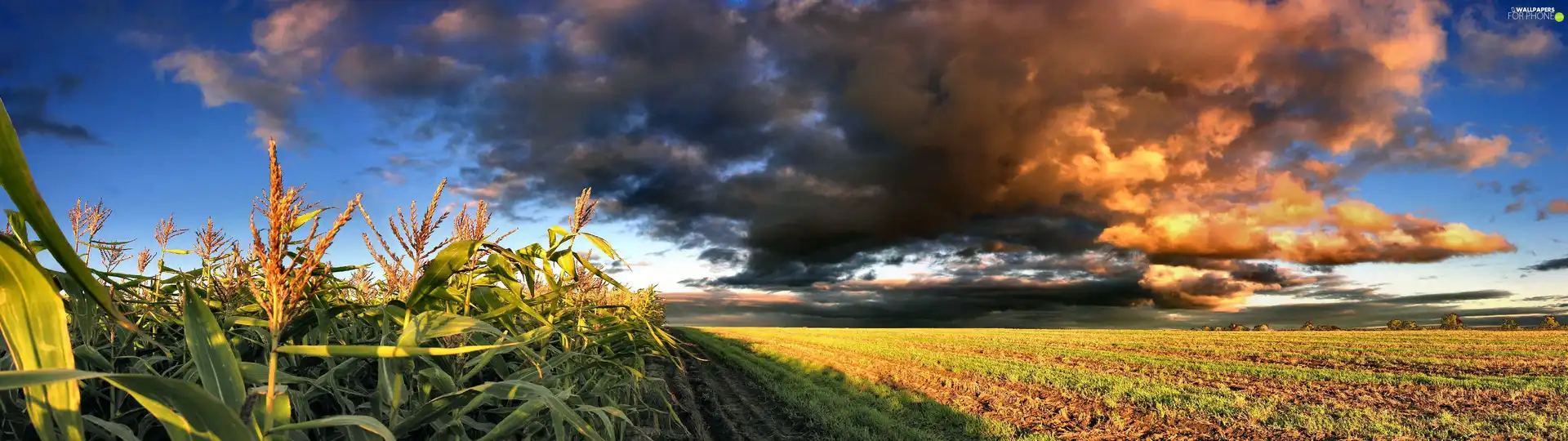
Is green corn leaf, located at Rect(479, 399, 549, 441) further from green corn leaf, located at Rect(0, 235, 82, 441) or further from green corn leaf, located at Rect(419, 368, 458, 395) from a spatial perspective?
green corn leaf, located at Rect(0, 235, 82, 441)

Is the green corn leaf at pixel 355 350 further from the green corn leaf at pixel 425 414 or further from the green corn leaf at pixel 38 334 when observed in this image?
the green corn leaf at pixel 425 414

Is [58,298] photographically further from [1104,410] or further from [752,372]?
[752,372]

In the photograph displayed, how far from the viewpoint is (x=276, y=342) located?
3.52 feet

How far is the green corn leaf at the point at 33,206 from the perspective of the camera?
30.5 inches

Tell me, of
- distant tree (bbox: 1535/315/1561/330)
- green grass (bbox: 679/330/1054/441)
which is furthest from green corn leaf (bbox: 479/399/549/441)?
distant tree (bbox: 1535/315/1561/330)

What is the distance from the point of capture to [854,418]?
12953 mm

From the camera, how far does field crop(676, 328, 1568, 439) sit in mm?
12555

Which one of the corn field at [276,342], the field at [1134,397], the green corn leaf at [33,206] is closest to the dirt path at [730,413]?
the field at [1134,397]

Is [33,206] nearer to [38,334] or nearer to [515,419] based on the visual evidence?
[38,334]

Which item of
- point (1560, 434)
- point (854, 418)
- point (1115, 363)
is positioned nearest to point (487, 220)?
Answer: point (854, 418)

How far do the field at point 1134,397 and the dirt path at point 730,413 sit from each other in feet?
0.22

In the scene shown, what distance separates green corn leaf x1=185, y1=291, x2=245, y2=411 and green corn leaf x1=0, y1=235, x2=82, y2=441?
142 millimetres

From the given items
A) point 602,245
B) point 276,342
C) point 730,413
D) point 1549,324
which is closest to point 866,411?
point 730,413

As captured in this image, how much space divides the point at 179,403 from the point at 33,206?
0.32 metres
